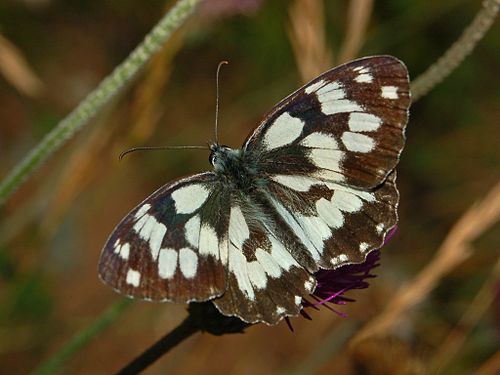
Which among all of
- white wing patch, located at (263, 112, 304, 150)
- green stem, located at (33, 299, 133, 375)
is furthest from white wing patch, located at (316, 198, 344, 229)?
green stem, located at (33, 299, 133, 375)

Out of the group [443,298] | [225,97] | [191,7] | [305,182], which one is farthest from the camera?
[225,97]

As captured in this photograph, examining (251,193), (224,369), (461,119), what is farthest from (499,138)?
(251,193)

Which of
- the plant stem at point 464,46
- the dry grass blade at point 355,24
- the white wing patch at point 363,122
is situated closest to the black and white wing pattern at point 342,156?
the white wing patch at point 363,122

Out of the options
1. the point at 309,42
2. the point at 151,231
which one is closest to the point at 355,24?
the point at 309,42

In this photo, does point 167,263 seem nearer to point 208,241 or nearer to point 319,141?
point 208,241

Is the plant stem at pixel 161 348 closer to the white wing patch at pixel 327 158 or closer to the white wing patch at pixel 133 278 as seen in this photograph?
the white wing patch at pixel 133 278

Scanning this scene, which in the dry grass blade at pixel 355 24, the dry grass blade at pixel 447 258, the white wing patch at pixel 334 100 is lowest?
the dry grass blade at pixel 447 258

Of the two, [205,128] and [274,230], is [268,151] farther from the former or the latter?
[205,128]
